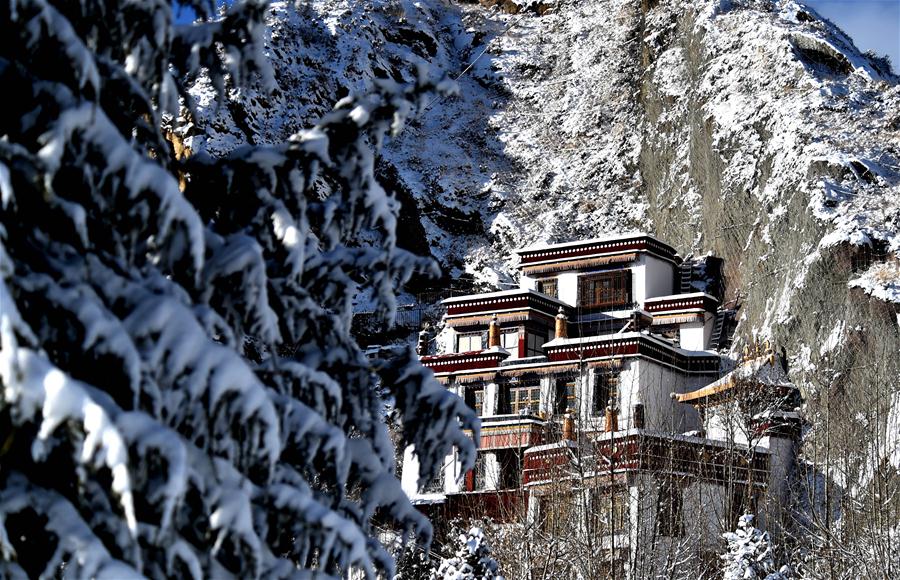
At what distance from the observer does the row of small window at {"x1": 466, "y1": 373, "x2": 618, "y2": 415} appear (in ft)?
139

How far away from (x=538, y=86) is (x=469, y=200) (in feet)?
43.5

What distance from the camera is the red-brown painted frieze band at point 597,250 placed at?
164 feet

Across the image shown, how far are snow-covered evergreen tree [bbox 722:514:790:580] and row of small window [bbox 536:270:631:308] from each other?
27875 millimetres

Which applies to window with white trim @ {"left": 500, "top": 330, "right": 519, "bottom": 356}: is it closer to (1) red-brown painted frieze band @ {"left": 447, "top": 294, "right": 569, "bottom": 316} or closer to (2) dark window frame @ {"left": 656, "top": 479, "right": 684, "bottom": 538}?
(1) red-brown painted frieze band @ {"left": 447, "top": 294, "right": 569, "bottom": 316}

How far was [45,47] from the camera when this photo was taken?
5.90 meters

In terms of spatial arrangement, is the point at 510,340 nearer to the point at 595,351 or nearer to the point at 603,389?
the point at 595,351

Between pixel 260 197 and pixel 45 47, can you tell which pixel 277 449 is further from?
pixel 45 47

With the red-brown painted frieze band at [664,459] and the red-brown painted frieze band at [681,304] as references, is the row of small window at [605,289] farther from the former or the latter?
the red-brown painted frieze band at [664,459]

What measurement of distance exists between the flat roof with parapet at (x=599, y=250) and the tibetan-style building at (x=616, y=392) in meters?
0.06

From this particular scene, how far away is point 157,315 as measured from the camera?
5.67 meters

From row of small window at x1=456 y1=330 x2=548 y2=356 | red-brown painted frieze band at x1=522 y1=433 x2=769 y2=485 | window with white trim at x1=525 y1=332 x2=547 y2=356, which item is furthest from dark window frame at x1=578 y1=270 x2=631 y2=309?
red-brown painted frieze band at x1=522 y1=433 x2=769 y2=485

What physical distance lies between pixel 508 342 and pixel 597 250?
18.7 ft

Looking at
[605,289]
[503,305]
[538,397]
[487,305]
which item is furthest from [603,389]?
[605,289]

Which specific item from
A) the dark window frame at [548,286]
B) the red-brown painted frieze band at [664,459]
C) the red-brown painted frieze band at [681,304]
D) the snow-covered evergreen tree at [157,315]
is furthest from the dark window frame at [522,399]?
the snow-covered evergreen tree at [157,315]
